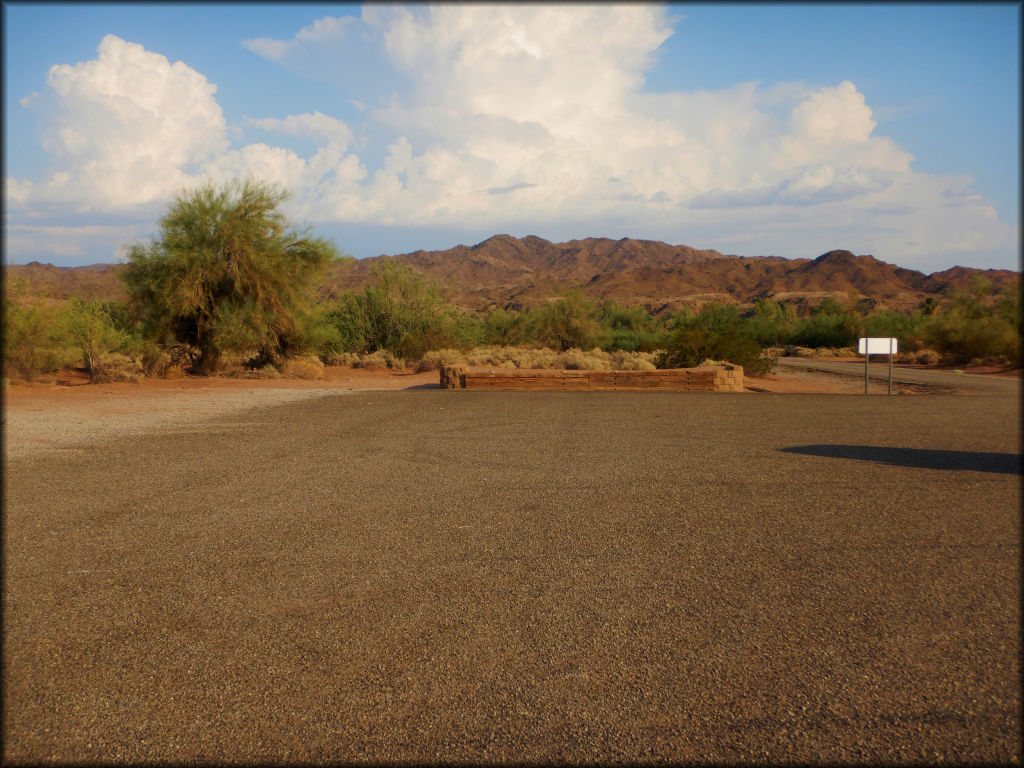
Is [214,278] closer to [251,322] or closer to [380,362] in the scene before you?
[251,322]

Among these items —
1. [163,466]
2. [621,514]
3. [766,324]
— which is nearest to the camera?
[621,514]

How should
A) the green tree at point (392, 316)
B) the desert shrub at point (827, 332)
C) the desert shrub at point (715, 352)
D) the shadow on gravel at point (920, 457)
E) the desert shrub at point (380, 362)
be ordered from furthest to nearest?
the desert shrub at point (827, 332)
the green tree at point (392, 316)
the desert shrub at point (380, 362)
the desert shrub at point (715, 352)
the shadow on gravel at point (920, 457)

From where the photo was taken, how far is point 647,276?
369ft

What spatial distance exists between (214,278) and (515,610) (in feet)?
67.6

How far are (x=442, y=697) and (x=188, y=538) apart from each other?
3076 millimetres

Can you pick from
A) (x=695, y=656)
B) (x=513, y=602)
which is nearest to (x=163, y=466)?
(x=513, y=602)

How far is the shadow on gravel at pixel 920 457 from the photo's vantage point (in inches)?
298

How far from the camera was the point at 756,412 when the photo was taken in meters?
12.8

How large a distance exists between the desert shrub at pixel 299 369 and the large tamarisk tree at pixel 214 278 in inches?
36.8

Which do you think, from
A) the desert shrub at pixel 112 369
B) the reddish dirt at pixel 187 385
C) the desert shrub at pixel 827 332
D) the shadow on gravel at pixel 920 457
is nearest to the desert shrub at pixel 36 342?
the reddish dirt at pixel 187 385

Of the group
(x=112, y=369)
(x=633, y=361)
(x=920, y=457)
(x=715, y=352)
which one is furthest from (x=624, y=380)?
(x=112, y=369)

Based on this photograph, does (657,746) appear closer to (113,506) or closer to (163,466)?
(113,506)

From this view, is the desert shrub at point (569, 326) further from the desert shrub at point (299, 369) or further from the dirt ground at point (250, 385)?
the desert shrub at point (299, 369)

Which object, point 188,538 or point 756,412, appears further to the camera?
point 756,412
